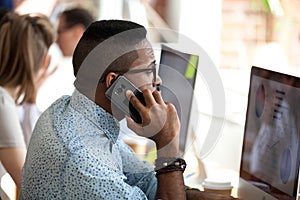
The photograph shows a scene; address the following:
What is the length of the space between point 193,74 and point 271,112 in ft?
1.59

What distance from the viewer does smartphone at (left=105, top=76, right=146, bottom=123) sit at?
6.07 ft

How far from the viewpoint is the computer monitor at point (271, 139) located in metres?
2.07

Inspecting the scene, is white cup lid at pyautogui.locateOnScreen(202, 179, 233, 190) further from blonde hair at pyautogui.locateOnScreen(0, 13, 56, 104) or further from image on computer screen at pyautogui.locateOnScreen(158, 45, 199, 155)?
blonde hair at pyautogui.locateOnScreen(0, 13, 56, 104)

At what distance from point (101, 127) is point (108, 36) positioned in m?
0.21

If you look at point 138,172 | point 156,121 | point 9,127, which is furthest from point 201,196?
point 9,127

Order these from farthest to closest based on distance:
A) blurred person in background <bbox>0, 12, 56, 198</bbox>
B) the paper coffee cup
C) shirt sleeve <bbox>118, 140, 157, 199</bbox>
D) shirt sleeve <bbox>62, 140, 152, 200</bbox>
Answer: blurred person in background <bbox>0, 12, 56, 198</bbox> < the paper coffee cup < shirt sleeve <bbox>118, 140, 157, 199</bbox> < shirt sleeve <bbox>62, 140, 152, 200</bbox>

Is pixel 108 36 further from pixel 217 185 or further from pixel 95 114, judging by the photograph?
pixel 217 185

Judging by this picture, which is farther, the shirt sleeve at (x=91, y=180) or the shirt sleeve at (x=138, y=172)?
the shirt sleeve at (x=138, y=172)

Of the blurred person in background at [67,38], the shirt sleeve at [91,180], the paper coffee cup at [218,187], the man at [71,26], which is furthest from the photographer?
the man at [71,26]

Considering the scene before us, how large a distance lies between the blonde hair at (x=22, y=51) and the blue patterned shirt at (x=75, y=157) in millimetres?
1180

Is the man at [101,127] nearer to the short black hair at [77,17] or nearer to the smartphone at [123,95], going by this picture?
the smartphone at [123,95]

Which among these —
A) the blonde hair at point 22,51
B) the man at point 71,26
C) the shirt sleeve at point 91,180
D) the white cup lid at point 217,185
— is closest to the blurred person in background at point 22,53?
the blonde hair at point 22,51

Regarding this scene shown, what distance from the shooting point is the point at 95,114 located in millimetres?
1836

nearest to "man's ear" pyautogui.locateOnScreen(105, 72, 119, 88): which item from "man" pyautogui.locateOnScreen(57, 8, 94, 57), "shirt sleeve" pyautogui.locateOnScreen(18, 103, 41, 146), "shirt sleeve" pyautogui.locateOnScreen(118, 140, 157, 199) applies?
"shirt sleeve" pyautogui.locateOnScreen(118, 140, 157, 199)
